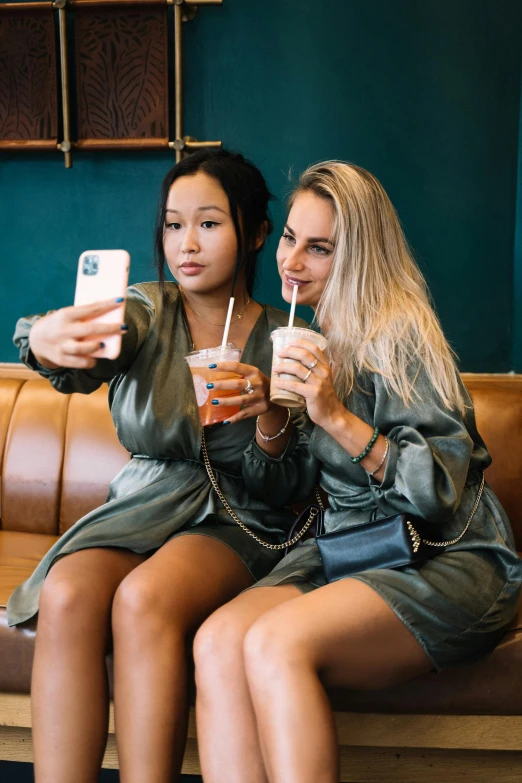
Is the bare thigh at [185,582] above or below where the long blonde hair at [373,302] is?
below

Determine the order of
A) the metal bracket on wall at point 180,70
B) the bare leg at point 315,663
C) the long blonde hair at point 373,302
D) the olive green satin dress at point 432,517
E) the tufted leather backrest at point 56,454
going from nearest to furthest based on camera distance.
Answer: the bare leg at point 315,663, the olive green satin dress at point 432,517, the long blonde hair at point 373,302, the tufted leather backrest at point 56,454, the metal bracket on wall at point 180,70

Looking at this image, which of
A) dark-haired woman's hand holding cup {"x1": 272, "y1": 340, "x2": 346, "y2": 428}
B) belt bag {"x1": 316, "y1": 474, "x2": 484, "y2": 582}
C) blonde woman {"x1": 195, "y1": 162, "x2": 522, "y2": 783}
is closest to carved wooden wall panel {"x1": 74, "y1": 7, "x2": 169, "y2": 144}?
blonde woman {"x1": 195, "y1": 162, "x2": 522, "y2": 783}

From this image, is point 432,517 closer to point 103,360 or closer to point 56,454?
point 103,360

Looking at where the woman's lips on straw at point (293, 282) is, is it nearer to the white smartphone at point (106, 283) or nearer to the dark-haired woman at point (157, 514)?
the dark-haired woman at point (157, 514)

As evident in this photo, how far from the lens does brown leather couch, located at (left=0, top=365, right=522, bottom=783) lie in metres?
1.63

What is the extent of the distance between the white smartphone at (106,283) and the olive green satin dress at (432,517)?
0.51m

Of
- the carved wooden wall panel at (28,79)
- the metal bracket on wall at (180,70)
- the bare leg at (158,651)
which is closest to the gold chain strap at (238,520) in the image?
the bare leg at (158,651)

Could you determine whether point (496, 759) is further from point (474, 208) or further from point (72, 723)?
point (474, 208)

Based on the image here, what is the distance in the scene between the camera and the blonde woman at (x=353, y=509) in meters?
1.34

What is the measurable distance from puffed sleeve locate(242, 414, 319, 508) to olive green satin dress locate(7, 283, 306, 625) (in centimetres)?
5

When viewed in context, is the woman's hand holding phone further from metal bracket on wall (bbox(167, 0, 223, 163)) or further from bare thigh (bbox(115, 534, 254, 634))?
metal bracket on wall (bbox(167, 0, 223, 163))

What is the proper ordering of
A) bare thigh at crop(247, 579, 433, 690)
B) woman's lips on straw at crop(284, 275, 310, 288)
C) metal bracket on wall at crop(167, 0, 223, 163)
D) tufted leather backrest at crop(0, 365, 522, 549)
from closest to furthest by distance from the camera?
bare thigh at crop(247, 579, 433, 690) → woman's lips on straw at crop(284, 275, 310, 288) → tufted leather backrest at crop(0, 365, 522, 549) → metal bracket on wall at crop(167, 0, 223, 163)

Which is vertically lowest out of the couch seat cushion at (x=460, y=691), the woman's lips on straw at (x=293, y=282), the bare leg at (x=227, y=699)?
the couch seat cushion at (x=460, y=691)

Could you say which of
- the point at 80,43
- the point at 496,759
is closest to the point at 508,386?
the point at 496,759
